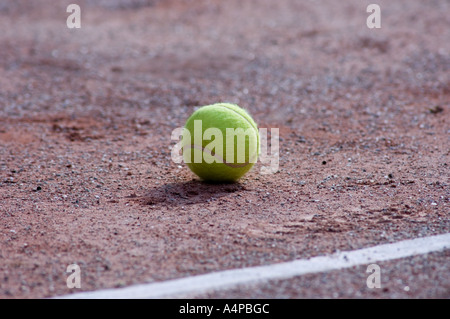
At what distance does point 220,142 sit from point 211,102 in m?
3.05

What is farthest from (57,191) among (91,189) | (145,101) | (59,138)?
(145,101)

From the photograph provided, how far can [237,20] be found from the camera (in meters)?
11.4

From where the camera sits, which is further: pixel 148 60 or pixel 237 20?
pixel 237 20

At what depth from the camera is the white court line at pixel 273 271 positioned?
3.48 meters

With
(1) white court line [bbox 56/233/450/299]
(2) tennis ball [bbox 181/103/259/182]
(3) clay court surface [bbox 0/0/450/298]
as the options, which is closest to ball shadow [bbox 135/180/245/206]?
(3) clay court surface [bbox 0/0/450/298]

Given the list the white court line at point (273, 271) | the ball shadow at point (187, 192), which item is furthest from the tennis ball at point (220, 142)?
the white court line at point (273, 271)

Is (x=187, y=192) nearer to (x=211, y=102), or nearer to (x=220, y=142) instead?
(x=220, y=142)

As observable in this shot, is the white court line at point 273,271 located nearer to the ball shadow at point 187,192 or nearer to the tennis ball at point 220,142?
the ball shadow at point 187,192

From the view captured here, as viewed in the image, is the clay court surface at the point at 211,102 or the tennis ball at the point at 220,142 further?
the tennis ball at the point at 220,142

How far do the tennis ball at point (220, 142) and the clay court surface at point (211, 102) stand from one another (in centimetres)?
24

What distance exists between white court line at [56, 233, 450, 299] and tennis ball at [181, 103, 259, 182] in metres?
1.43

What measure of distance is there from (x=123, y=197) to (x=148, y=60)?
489 centimetres

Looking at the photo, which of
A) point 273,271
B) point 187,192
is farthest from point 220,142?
point 273,271

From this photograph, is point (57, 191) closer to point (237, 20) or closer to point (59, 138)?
point (59, 138)
